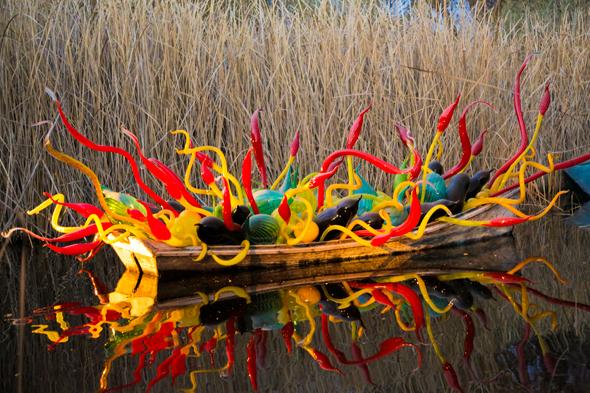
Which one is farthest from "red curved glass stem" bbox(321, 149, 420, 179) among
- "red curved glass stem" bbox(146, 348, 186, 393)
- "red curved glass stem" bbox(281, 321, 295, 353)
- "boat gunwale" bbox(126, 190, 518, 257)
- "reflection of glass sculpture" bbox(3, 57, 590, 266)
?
"red curved glass stem" bbox(146, 348, 186, 393)

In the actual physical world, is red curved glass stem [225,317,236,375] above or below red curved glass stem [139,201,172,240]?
below

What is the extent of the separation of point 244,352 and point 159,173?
0.78 m

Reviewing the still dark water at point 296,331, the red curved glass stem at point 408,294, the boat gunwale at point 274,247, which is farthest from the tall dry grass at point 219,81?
the red curved glass stem at point 408,294

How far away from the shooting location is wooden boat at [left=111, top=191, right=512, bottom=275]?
1.95 meters

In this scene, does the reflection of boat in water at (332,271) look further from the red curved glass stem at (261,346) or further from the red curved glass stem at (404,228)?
the red curved glass stem at (261,346)

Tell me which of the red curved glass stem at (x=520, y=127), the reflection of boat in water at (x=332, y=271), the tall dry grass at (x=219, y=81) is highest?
the tall dry grass at (x=219, y=81)

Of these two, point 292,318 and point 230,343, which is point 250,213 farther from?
point 230,343

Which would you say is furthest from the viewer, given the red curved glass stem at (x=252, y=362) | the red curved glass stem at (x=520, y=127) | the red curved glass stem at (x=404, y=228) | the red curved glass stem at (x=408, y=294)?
the red curved glass stem at (x=520, y=127)

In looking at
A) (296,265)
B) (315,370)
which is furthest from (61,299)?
(315,370)

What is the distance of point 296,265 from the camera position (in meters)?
2.06

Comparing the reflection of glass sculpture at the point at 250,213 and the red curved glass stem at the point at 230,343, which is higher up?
the reflection of glass sculpture at the point at 250,213

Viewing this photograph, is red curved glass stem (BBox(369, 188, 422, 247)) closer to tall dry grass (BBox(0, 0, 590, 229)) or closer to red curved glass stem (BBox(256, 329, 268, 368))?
red curved glass stem (BBox(256, 329, 268, 368))

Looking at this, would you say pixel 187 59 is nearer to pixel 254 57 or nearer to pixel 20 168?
pixel 254 57

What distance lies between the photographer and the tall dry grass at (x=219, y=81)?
287 cm
